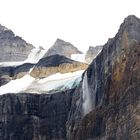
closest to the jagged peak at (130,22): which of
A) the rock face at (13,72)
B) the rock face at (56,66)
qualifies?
the rock face at (56,66)

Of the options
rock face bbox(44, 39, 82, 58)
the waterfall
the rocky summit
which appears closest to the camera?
the rocky summit

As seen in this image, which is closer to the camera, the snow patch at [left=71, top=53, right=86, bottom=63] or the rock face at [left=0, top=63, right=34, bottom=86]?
the rock face at [left=0, top=63, right=34, bottom=86]

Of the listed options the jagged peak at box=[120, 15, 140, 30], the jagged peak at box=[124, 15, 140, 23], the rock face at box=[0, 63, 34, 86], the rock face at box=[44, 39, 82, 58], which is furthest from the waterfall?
the rock face at box=[44, 39, 82, 58]

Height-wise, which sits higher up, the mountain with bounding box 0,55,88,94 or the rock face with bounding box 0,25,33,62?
the rock face with bounding box 0,25,33,62

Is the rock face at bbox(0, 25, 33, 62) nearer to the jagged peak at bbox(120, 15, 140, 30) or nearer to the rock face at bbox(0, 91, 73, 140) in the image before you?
the rock face at bbox(0, 91, 73, 140)

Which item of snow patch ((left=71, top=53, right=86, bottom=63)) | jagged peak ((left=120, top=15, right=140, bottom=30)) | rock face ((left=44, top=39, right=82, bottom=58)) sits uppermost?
rock face ((left=44, top=39, right=82, bottom=58))

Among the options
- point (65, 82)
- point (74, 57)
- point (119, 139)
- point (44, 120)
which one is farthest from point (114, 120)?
point (74, 57)
